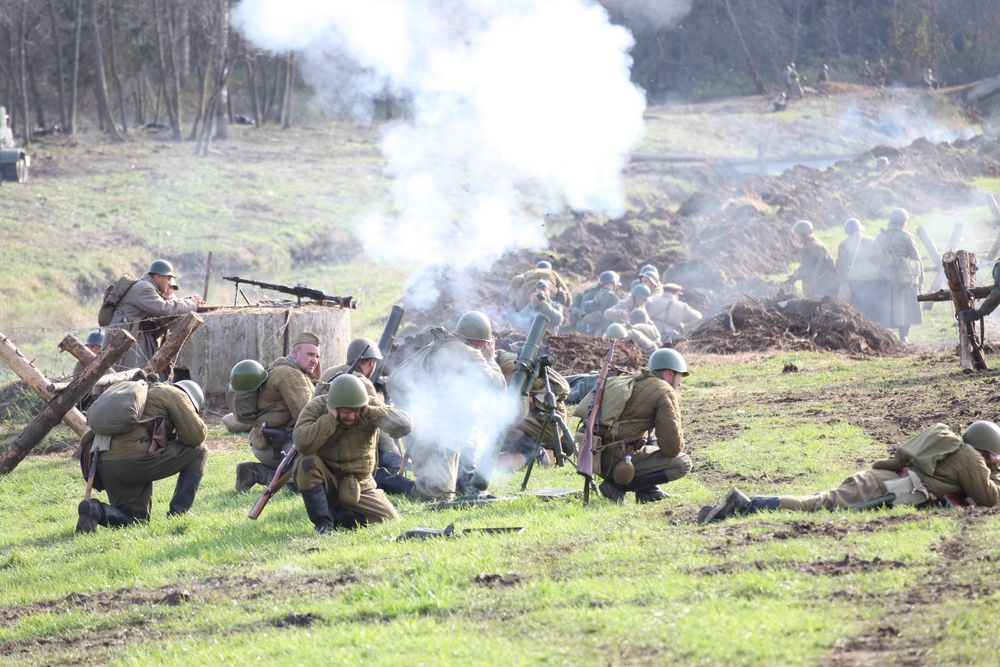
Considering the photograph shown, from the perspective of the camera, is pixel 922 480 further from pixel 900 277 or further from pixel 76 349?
pixel 900 277

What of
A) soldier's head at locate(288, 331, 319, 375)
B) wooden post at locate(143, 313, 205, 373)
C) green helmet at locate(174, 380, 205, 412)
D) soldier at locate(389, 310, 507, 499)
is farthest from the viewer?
wooden post at locate(143, 313, 205, 373)

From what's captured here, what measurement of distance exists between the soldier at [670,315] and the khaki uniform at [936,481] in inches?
533

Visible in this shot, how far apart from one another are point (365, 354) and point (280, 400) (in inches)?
51.1

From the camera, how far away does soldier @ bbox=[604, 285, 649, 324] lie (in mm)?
23297

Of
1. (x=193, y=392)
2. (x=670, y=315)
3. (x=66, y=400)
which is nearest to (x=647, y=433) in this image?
(x=193, y=392)

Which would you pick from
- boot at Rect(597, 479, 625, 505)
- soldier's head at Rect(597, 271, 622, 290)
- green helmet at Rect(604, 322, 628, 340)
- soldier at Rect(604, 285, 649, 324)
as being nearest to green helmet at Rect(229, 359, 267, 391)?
boot at Rect(597, 479, 625, 505)

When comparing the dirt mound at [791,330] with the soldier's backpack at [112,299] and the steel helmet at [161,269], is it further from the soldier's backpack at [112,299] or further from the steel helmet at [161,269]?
the soldier's backpack at [112,299]

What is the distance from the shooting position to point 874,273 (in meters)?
24.5

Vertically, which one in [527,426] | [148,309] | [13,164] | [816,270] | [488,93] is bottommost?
[527,426]

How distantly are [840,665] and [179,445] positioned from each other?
24.0 ft

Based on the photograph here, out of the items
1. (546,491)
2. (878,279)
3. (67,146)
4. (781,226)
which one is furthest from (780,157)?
(546,491)

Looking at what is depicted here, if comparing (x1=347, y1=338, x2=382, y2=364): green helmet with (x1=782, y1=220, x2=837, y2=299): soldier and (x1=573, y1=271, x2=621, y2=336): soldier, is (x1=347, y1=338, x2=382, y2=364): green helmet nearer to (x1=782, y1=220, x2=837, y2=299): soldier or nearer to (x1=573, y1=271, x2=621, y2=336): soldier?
(x1=573, y1=271, x2=621, y2=336): soldier

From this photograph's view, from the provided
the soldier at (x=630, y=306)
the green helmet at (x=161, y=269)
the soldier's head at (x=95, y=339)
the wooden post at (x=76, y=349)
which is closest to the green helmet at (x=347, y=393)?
the wooden post at (x=76, y=349)

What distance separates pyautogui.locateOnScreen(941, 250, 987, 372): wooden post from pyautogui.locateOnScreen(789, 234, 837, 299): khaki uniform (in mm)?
7263
